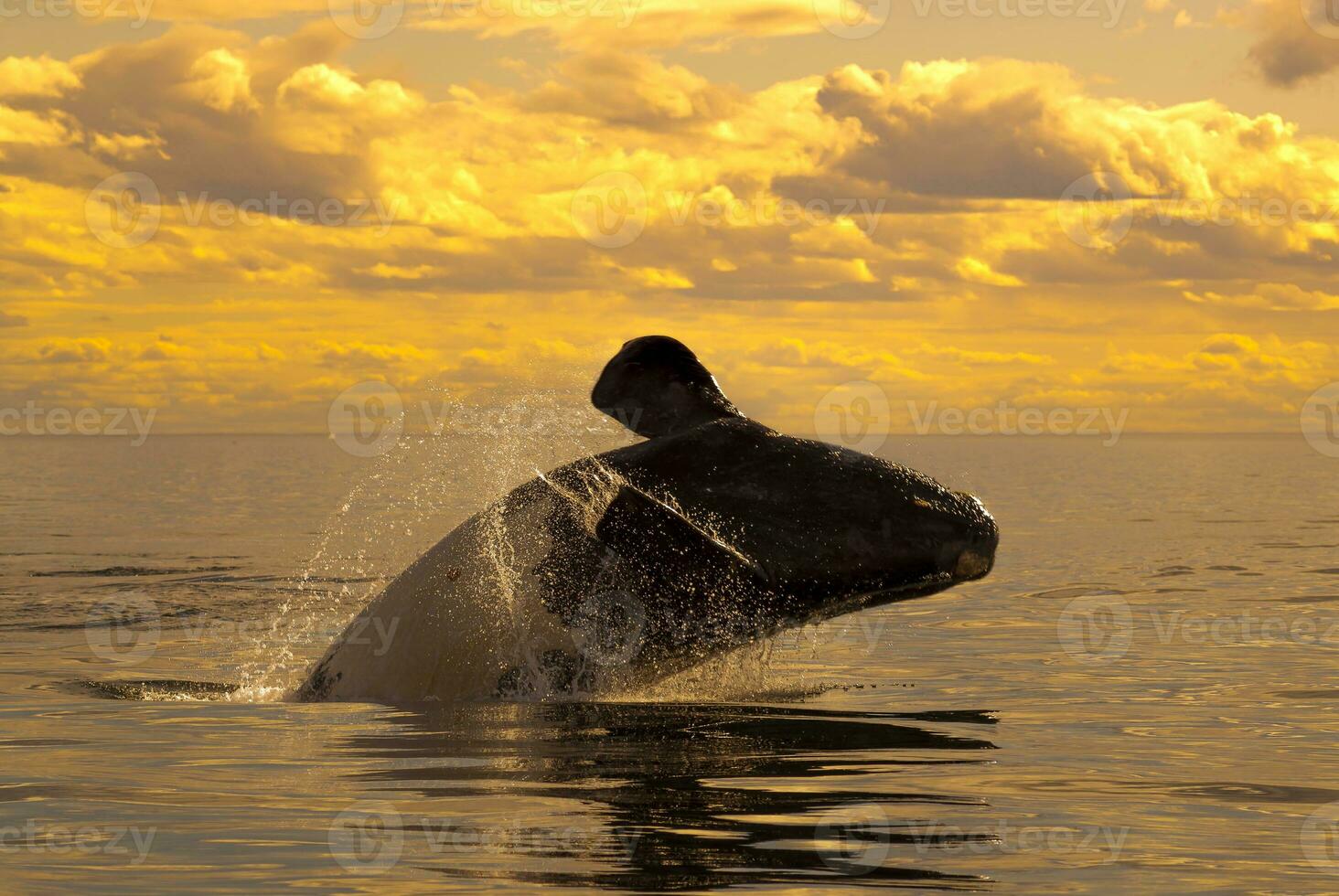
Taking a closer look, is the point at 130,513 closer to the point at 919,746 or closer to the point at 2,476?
the point at 919,746

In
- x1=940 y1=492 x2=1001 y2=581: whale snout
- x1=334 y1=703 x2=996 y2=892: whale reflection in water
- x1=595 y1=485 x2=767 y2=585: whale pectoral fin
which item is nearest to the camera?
x1=334 y1=703 x2=996 y2=892: whale reflection in water

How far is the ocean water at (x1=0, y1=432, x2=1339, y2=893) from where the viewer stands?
660cm

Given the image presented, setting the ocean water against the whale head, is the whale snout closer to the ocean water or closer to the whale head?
the whale head

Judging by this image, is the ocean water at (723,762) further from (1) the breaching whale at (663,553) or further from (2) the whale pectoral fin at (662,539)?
(2) the whale pectoral fin at (662,539)

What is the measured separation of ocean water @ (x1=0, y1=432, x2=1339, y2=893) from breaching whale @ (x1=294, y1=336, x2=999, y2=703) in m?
0.41

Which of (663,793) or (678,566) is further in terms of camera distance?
(678,566)

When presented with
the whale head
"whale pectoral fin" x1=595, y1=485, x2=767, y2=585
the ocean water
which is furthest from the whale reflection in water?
"whale pectoral fin" x1=595, y1=485, x2=767, y2=585

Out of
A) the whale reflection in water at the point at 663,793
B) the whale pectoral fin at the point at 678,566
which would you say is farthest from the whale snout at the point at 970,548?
the whale reflection in water at the point at 663,793

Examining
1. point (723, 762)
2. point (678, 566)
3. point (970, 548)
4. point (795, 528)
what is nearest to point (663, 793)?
point (723, 762)

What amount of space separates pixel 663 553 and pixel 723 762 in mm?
1135

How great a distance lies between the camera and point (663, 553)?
8.69 meters

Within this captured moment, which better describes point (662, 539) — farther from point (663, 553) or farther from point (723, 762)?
point (723, 762)

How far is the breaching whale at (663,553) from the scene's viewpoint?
8711 millimetres

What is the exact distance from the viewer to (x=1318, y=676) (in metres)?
13.4
